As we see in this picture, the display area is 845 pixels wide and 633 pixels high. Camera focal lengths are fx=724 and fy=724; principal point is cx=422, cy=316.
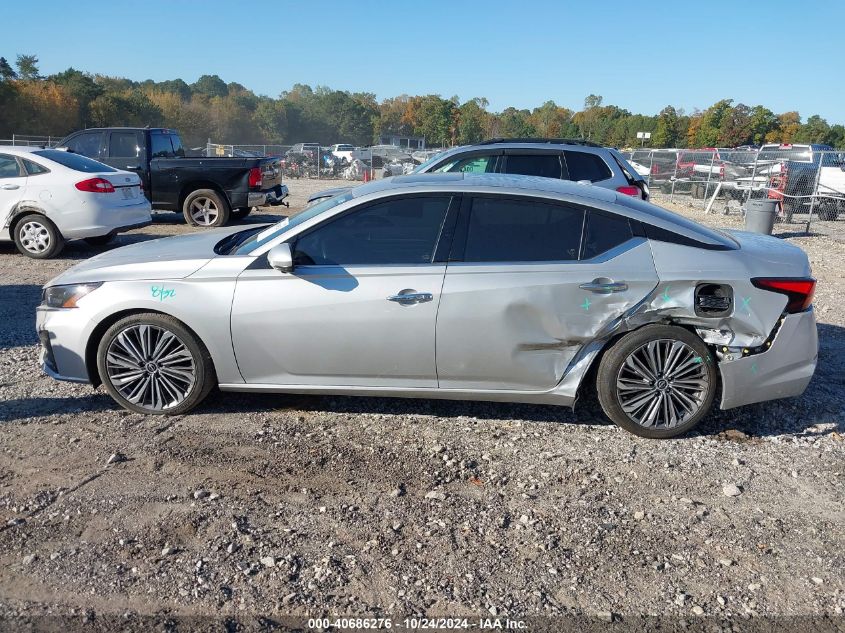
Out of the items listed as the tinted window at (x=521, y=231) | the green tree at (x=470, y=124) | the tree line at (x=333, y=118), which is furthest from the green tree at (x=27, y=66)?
the tinted window at (x=521, y=231)

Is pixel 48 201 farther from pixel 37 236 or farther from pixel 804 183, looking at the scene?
pixel 804 183

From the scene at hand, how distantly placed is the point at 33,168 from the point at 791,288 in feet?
33.1

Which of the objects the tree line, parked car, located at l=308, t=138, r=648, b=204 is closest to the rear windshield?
parked car, located at l=308, t=138, r=648, b=204

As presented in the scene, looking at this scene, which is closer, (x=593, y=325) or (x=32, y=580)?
(x=32, y=580)

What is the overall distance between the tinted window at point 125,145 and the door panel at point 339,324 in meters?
11.0

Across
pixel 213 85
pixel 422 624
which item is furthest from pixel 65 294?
pixel 213 85

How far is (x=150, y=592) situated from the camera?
3.12 meters

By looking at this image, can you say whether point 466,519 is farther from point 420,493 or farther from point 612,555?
point 612,555

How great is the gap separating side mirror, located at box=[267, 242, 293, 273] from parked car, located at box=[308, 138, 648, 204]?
17.1 feet

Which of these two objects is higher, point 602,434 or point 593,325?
point 593,325

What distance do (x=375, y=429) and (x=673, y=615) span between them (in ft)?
7.54

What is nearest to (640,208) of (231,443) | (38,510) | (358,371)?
(358,371)

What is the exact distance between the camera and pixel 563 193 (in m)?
4.76

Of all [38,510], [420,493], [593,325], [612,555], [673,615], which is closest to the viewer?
[673,615]
